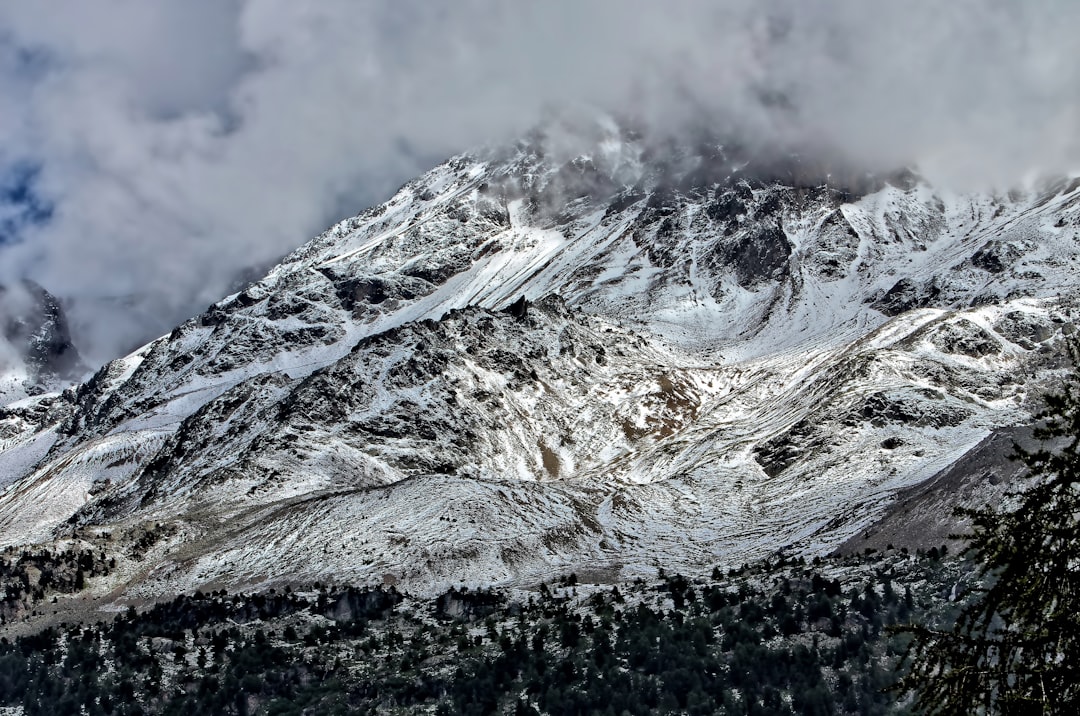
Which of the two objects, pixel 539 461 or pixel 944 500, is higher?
pixel 539 461

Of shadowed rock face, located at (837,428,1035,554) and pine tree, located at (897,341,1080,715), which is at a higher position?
shadowed rock face, located at (837,428,1035,554)

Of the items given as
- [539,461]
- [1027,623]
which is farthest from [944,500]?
[1027,623]

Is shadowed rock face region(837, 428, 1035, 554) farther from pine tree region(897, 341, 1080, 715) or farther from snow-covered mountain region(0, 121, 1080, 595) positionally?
pine tree region(897, 341, 1080, 715)

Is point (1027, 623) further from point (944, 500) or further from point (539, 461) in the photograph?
point (539, 461)

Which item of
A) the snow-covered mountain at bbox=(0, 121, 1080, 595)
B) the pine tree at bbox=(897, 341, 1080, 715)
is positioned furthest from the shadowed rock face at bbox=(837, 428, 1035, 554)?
the pine tree at bbox=(897, 341, 1080, 715)

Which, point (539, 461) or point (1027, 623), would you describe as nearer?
point (1027, 623)

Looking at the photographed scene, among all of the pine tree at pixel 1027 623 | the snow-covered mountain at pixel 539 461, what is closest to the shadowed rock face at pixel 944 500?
the snow-covered mountain at pixel 539 461

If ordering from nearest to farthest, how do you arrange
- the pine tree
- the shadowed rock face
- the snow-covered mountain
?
1. the pine tree
2. the shadowed rock face
3. the snow-covered mountain

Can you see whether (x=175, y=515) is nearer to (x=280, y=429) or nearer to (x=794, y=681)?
(x=280, y=429)

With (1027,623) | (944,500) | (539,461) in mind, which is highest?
(539,461)
